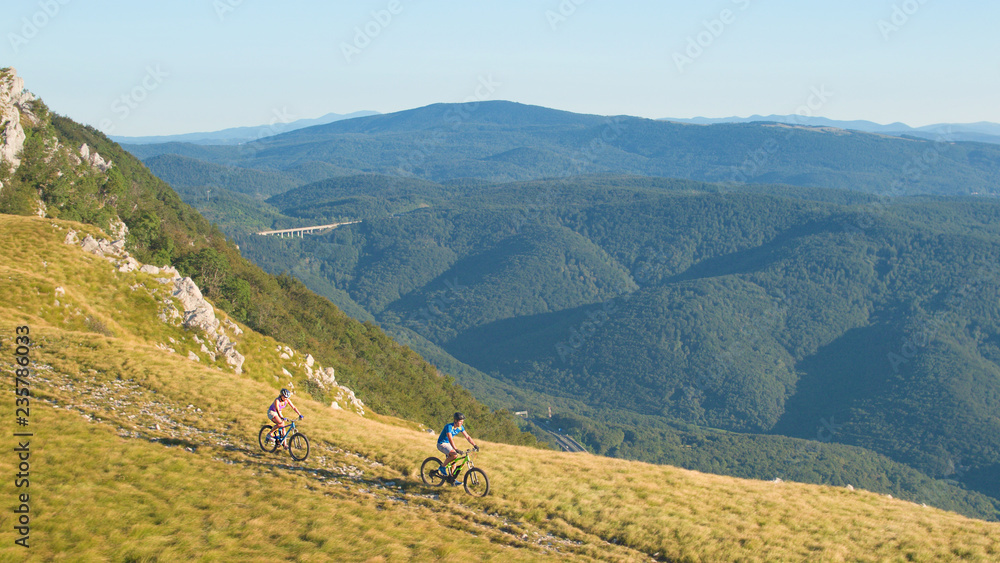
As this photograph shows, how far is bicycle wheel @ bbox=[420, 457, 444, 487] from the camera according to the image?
30383 mm

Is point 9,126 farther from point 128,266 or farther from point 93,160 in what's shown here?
point 128,266

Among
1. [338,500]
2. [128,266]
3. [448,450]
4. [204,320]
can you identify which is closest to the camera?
[338,500]

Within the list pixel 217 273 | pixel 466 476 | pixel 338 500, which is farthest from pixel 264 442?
pixel 217 273

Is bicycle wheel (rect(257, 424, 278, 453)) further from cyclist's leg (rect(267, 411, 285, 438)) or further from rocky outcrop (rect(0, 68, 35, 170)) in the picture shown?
rocky outcrop (rect(0, 68, 35, 170))

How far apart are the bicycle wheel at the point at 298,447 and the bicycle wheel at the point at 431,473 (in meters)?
6.21

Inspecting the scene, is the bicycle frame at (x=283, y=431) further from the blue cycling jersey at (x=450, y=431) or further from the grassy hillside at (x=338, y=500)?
the blue cycling jersey at (x=450, y=431)

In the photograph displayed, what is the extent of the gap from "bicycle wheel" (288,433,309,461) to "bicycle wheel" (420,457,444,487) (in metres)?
6.21

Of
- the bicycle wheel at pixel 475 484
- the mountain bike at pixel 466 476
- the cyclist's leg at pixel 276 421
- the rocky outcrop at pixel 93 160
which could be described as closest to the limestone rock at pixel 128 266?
the cyclist's leg at pixel 276 421

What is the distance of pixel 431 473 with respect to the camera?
99.6ft

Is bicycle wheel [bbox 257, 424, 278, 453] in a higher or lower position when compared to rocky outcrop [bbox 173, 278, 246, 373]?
lower

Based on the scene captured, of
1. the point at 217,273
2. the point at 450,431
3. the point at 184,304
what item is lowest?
the point at 450,431

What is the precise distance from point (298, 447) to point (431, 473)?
25.1ft

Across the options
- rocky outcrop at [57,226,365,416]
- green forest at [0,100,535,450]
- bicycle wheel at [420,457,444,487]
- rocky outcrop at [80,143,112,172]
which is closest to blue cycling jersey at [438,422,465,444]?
bicycle wheel at [420,457,444,487]

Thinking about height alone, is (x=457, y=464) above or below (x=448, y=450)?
below
